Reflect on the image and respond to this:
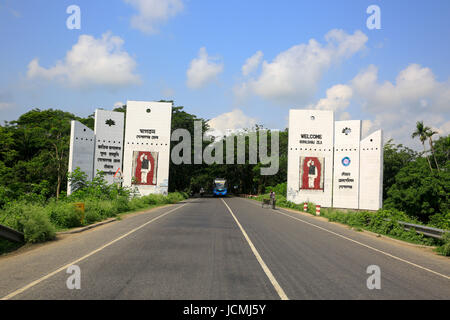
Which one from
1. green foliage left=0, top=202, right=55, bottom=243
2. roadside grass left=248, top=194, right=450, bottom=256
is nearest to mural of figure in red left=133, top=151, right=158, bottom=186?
roadside grass left=248, top=194, right=450, bottom=256

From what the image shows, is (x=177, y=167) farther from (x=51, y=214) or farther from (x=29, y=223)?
(x=29, y=223)

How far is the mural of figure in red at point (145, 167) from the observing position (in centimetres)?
3816

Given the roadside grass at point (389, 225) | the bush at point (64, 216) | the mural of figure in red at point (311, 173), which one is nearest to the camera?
the roadside grass at point (389, 225)

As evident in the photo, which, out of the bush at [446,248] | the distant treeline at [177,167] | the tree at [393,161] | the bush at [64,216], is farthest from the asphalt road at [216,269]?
the tree at [393,161]

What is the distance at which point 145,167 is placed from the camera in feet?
126

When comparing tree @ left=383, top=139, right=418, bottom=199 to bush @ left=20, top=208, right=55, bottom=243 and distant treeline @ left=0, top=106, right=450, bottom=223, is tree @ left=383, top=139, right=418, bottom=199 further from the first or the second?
bush @ left=20, top=208, right=55, bottom=243

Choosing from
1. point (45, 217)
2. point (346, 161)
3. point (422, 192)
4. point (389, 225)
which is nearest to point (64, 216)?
point (45, 217)

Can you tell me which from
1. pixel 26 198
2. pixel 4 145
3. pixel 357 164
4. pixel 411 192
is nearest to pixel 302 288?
pixel 26 198

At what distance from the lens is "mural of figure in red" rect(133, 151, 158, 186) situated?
125 ft

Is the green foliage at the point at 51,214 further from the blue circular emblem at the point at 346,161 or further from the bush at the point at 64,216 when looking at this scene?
the blue circular emblem at the point at 346,161

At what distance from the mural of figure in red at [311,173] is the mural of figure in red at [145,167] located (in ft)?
52.0

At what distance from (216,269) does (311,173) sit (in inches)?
1126

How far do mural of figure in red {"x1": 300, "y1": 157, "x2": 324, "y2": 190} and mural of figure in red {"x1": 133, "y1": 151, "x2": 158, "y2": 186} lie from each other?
15.8 meters
